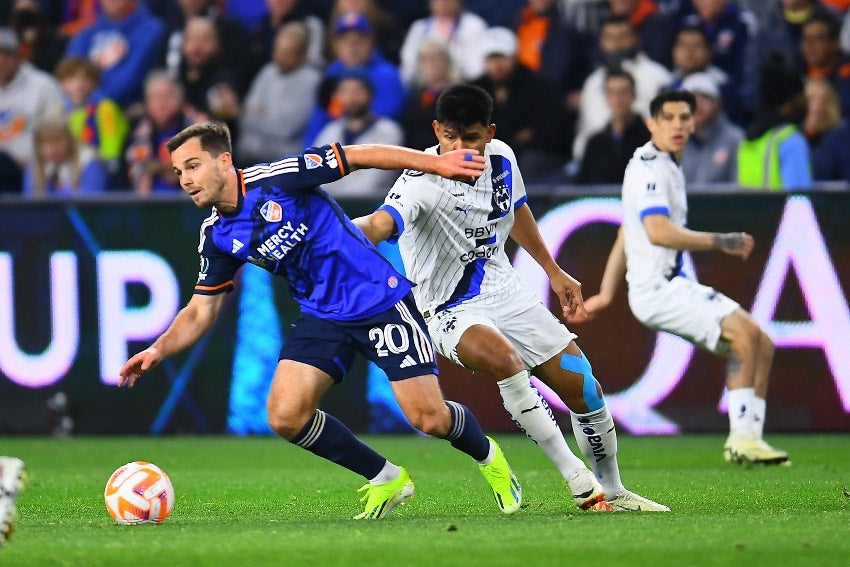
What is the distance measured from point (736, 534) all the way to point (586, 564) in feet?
3.41

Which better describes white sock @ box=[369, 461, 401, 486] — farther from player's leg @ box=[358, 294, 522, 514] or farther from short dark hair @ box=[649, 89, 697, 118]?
short dark hair @ box=[649, 89, 697, 118]

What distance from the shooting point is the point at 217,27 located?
15766mm

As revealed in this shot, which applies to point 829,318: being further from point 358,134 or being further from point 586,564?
point 586,564

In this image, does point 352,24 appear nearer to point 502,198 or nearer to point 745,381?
point 745,381

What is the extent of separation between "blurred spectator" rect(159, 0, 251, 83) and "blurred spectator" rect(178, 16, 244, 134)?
0.12m

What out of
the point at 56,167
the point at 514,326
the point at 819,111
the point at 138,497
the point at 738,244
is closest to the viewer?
the point at 138,497

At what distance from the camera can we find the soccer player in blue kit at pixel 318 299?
22.2 ft

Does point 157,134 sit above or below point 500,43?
below

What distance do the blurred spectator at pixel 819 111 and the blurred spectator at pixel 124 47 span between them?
23.3ft

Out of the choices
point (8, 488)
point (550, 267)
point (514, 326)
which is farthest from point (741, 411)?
point (8, 488)

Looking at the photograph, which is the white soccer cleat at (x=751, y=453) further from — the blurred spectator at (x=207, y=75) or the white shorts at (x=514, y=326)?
the blurred spectator at (x=207, y=75)

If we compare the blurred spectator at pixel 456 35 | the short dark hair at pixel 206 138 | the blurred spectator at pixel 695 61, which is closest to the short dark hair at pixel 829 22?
the blurred spectator at pixel 695 61

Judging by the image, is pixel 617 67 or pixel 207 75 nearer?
pixel 617 67

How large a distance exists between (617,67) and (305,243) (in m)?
7.41
